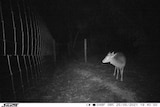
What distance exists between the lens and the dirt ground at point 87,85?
1259 mm

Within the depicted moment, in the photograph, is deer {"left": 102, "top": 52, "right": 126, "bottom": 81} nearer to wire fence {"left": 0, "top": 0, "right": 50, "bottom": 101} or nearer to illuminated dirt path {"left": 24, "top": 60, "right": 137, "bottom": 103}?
illuminated dirt path {"left": 24, "top": 60, "right": 137, "bottom": 103}

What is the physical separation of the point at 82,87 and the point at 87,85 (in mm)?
39

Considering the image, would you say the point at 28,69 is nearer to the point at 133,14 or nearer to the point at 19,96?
the point at 19,96

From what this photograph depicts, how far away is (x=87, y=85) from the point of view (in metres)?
1.29

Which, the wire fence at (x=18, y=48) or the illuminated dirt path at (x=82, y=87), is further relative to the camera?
the illuminated dirt path at (x=82, y=87)

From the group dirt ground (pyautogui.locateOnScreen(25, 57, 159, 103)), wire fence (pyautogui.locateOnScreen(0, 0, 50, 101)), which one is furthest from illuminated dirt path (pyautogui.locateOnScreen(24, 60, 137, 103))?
wire fence (pyautogui.locateOnScreen(0, 0, 50, 101))

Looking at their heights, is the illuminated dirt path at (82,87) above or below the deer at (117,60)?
below

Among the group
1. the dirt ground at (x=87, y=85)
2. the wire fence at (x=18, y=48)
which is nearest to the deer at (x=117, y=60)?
A: the dirt ground at (x=87, y=85)

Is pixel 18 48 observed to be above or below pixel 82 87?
above

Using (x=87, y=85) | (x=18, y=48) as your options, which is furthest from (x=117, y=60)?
(x=18, y=48)

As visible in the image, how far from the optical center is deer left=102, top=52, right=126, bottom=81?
1229mm

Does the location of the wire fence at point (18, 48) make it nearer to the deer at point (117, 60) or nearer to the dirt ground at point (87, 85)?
the dirt ground at point (87, 85)

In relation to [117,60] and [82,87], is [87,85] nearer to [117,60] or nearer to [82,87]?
[82,87]

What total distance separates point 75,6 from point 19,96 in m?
0.75
